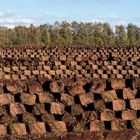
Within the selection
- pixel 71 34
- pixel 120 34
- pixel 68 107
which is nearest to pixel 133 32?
pixel 120 34

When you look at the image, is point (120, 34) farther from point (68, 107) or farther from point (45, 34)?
point (68, 107)

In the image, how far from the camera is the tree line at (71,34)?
11969cm

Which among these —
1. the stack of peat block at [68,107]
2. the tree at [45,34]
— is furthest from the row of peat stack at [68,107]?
the tree at [45,34]

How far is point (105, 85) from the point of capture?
6.04m

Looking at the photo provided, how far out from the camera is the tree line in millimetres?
119688

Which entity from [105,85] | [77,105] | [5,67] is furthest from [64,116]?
[5,67]

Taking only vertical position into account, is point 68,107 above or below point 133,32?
above

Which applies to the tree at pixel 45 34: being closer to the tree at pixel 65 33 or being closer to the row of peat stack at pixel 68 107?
the tree at pixel 65 33

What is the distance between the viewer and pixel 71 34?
127 m

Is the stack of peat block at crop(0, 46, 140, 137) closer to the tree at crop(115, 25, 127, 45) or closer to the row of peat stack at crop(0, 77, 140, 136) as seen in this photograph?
the row of peat stack at crop(0, 77, 140, 136)

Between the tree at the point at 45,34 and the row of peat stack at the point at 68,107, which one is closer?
the row of peat stack at the point at 68,107

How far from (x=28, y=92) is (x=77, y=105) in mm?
475

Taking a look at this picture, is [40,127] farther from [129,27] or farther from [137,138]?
[129,27]

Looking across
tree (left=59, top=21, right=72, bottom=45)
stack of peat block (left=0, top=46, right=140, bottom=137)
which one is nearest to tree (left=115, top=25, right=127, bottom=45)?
tree (left=59, top=21, right=72, bottom=45)
